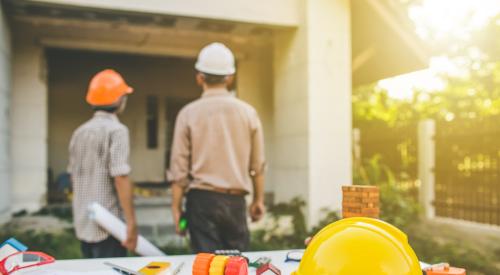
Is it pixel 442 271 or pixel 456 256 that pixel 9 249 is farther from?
pixel 456 256

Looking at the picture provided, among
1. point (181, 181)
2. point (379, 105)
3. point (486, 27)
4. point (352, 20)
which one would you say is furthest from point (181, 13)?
point (379, 105)

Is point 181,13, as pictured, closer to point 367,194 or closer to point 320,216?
point 320,216

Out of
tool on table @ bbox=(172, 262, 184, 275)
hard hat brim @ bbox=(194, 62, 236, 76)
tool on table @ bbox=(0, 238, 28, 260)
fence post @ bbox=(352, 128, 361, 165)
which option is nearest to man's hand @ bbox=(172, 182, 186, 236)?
hard hat brim @ bbox=(194, 62, 236, 76)

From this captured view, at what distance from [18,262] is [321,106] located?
5768 millimetres

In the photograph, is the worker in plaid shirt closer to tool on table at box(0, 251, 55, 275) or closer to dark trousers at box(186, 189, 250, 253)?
dark trousers at box(186, 189, 250, 253)

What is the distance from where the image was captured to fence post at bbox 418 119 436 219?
31.6 ft

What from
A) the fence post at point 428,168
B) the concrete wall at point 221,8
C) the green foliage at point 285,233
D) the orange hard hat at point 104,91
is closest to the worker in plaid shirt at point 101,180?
the orange hard hat at point 104,91

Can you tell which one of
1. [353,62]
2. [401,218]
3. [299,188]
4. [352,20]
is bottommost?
[401,218]

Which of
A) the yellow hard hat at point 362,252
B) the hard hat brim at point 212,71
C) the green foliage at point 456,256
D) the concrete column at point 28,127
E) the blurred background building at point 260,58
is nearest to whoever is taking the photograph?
the yellow hard hat at point 362,252

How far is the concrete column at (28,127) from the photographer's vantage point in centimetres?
755

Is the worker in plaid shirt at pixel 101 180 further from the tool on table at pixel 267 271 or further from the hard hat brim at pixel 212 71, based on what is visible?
the tool on table at pixel 267 271

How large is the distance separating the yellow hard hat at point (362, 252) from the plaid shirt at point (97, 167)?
2.10 m

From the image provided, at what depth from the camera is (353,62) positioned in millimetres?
8617

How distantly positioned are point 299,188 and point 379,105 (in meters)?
14.2
